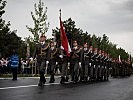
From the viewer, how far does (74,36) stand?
60.0 metres

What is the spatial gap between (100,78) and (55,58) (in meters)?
6.55

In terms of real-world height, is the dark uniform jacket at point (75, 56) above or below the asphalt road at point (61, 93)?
above

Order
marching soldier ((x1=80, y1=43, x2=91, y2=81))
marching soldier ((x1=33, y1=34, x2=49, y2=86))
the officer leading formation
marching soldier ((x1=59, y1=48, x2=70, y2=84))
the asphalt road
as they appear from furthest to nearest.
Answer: marching soldier ((x1=80, y1=43, x2=91, y2=81)) < marching soldier ((x1=59, y1=48, x2=70, y2=84)) < the officer leading formation < marching soldier ((x1=33, y1=34, x2=49, y2=86)) < the asphalt road

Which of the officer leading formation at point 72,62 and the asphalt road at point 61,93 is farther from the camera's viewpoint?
the officer leading formation at point 72,62

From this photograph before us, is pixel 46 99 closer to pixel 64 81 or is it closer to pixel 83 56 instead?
pixel 64 81

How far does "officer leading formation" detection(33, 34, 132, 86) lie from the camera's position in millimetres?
14656

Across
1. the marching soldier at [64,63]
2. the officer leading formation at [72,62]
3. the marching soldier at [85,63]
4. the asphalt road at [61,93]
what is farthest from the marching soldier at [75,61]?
the asphalt road at [61,93]

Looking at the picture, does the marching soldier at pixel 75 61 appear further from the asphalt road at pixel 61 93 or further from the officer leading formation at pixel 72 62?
the asphalt road at pixel 61 93

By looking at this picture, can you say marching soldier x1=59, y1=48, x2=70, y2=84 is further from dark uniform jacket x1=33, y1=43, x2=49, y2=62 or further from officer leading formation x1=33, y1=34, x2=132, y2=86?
dark uniform jacket x1=33, y1=43, x2=49, y2=62

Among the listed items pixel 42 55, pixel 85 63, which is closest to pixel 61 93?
pixel 42 55

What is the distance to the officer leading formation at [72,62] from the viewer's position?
14656mm

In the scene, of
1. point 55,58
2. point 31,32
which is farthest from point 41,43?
point 31,32

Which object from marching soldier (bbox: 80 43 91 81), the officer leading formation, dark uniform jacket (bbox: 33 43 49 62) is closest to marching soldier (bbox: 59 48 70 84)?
the officer leading formation

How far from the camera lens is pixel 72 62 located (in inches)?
695
